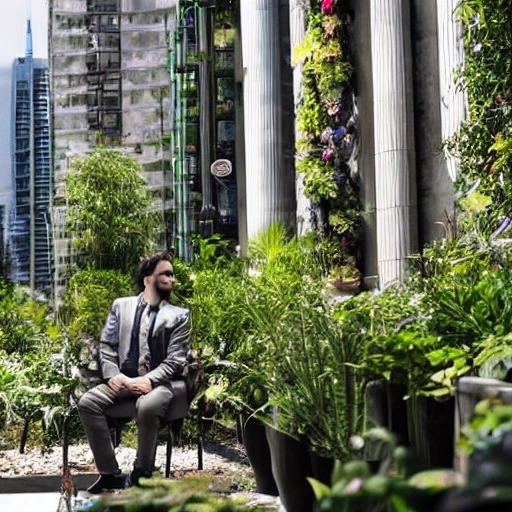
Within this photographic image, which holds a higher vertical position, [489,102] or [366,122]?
[366,122]

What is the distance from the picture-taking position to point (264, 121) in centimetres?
1803

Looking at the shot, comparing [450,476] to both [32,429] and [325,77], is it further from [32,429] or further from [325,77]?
[325,77]

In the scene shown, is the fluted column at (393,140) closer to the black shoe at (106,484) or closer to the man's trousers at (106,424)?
the man's trousers at (106,424)

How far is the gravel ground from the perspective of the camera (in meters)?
9.11

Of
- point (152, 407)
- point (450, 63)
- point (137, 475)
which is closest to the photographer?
→ point (137, 475)

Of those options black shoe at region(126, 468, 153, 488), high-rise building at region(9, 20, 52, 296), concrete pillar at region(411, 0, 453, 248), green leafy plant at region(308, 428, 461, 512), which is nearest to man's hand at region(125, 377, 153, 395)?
black shoe at region(126, 468, 153, 488)

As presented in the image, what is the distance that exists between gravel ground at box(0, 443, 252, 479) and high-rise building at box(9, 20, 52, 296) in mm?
24827

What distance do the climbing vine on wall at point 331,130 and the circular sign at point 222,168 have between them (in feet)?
37.4

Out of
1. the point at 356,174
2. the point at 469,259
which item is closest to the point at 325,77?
the point at 356,174

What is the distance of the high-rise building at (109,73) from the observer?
3381 cm

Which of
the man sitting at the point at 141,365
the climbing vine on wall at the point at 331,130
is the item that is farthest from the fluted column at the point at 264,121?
the man sitting at the point at 141,365

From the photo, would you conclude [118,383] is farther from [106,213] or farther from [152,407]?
[106,213]

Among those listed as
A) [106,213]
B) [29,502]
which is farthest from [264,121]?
[29,502]

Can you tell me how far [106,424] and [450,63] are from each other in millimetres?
5554
